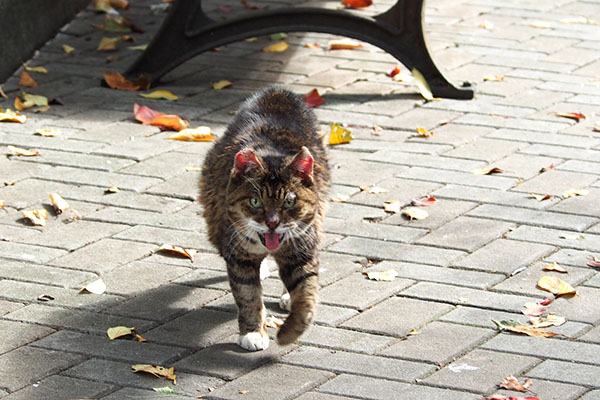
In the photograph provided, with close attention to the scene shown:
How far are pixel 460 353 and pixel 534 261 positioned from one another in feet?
3.09

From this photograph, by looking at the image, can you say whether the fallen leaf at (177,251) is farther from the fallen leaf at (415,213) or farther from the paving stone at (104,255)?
the fallen leaf at (415,213)

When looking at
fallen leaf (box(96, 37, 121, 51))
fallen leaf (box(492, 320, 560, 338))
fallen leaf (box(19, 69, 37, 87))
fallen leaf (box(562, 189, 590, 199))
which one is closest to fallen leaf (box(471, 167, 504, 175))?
fallen leaf (box(562, 189, 590, 199))

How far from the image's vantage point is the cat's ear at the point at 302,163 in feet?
12.8

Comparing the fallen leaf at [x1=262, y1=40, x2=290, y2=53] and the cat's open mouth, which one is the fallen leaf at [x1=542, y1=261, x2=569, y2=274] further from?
the fallen leaf at [x1=262, y1=40, x2=290, y2=53]

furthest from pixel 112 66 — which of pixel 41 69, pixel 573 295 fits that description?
pixel 573 295

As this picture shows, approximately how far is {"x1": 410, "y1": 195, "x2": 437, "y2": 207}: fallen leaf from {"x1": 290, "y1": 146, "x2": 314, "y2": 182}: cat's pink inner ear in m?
1.39

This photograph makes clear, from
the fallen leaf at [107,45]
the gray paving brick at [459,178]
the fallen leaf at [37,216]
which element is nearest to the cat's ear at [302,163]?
the fallen leaf at [37,216]

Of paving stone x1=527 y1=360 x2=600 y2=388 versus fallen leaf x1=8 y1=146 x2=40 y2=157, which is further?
fallen leaf x1=8 y1=146 x2=40 y2=157

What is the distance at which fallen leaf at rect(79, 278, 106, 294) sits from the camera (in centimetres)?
429

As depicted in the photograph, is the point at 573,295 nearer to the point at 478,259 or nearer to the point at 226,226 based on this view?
the point at 478,259

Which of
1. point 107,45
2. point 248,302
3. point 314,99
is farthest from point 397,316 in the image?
point 107,45

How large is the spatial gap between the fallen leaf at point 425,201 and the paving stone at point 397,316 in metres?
1.02

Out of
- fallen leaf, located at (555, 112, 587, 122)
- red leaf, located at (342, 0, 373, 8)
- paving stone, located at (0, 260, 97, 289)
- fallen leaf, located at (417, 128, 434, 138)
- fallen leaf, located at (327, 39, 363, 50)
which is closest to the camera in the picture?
paving stone, located at (0, 260, 97, 289)

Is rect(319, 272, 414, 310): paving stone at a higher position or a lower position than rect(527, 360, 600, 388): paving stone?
lower
